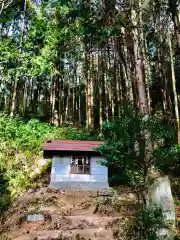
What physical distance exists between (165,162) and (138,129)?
123 centimetres

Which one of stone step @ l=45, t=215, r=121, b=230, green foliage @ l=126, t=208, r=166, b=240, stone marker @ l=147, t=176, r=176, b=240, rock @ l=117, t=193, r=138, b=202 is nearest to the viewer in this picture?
green foliage @ l=126, t=208, r=166, b=240

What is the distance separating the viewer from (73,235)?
304 inches

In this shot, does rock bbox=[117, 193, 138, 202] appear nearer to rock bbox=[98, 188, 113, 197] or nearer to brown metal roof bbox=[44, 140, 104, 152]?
rock bbox=[98, 188, 113, 197]

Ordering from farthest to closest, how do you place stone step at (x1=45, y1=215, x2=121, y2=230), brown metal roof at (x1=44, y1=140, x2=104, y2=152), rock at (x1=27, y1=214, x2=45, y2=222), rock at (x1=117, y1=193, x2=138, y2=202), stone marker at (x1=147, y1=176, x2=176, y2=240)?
brown metal roof at (x1=44, y1=140, x2=104, y2=152) → rock at (x1=117, y1=193, x2=138, y2=202) → rock at (x1=27, y1=214, x2=45, y2=222) → stone step at (x1=45, y1=215, x2=121, y2=230) → stone marker at (x1=147, y1=176, x2=176, y2=240)

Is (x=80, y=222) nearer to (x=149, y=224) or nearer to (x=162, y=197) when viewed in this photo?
(x=149, y=224)

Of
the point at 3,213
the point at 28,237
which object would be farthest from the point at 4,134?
the point at 28,237

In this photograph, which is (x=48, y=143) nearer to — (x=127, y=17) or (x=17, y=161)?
(x=17, y=161)

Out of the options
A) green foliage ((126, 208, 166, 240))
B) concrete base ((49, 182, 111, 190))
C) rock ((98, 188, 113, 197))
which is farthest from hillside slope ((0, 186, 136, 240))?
green foliage ((126, 208, 166, 240))

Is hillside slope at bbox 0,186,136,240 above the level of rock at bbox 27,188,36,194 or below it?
below

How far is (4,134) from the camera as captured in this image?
15.9 metres

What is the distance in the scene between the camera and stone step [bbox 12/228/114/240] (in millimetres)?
7582

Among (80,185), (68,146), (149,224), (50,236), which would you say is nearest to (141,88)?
(149,224)

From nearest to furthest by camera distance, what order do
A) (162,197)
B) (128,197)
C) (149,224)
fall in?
(149,224)
(162,197)
(128,197)

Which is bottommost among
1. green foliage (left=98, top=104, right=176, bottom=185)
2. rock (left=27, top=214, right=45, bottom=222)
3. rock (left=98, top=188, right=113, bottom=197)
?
rock (left=27, top=214, right=45, bottom=222)
